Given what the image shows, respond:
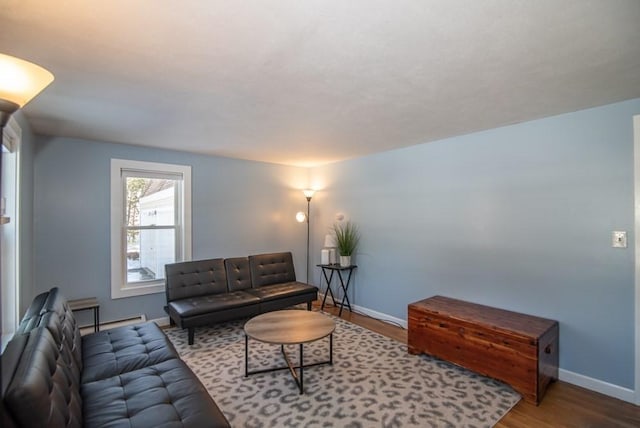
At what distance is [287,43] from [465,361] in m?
2.89

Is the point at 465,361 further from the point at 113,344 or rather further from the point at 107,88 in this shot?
the point at 107,88

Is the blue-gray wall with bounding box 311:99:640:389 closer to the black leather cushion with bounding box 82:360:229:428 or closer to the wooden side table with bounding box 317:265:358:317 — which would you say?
the wooden side table with bounding box 317:265:358:317

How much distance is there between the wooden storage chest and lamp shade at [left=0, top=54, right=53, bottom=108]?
3.20 meters

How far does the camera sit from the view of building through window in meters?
3.84

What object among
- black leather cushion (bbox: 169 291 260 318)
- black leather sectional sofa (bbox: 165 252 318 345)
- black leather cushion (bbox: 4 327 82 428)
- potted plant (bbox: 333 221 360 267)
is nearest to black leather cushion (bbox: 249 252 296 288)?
black leather sectional sofa (bbox: 165 252 318 345)

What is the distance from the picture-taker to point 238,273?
4270 millimetres

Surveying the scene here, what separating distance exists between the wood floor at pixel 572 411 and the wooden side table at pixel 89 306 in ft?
12.7

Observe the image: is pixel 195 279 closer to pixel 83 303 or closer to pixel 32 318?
pixel 83 303

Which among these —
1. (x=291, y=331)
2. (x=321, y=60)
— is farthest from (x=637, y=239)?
(x=291, y=331)

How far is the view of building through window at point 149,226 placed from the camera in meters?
3.84

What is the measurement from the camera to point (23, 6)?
1290mm

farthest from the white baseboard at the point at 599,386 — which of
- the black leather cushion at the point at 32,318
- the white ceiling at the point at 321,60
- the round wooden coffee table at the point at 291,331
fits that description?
the black leather cushion at the point at 32,318

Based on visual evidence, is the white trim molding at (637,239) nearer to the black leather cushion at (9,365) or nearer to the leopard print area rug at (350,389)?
the leopard print area rug at (350,389)

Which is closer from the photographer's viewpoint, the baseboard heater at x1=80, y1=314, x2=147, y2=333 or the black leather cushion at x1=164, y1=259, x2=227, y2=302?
the baseboard heater at x1=80, y1=314, x2=147, y2=333
